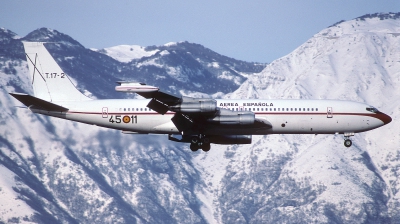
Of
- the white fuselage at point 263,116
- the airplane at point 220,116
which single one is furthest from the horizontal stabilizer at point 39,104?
the white fuselage at point 263,116

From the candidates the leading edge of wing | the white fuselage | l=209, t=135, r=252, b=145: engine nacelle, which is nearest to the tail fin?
the white fuselage

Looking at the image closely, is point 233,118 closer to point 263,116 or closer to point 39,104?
point 263,116

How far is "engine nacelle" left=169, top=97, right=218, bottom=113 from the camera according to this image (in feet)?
298

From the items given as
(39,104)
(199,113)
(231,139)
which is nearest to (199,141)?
(231,139)

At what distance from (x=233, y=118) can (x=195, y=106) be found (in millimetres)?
4942

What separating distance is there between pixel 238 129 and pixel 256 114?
9.89ft

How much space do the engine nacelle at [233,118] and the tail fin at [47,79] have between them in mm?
19253

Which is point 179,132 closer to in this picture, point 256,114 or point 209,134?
point 209,134

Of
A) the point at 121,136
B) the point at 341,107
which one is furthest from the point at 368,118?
the point at 121,136

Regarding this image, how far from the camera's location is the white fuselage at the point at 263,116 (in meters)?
95.1

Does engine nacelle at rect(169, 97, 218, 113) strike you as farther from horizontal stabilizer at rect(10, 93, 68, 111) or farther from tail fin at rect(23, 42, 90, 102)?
tail fin at rect(23, 42, 90, 102)

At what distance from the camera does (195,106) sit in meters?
90.9

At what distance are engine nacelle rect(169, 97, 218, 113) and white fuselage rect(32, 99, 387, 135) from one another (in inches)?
161

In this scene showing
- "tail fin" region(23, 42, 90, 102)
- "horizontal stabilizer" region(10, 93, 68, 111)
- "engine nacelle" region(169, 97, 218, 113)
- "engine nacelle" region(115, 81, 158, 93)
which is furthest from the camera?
"tail fin" region(23, 42, 90, 102)
